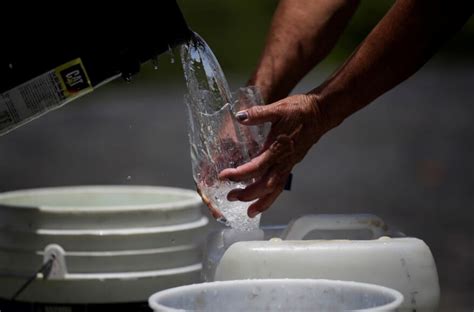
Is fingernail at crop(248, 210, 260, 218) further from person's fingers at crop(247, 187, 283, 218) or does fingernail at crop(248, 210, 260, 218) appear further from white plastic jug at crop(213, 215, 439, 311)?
white plastic jug at crop(213, 215, 439, 311)

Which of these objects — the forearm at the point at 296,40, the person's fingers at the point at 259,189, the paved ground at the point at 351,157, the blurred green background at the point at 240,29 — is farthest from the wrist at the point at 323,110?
the blurred green background at the point at 240,29

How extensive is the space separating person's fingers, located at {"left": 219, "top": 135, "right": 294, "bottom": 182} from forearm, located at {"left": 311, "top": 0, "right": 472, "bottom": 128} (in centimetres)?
10

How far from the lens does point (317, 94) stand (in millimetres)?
2070

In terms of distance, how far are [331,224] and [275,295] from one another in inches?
19.2

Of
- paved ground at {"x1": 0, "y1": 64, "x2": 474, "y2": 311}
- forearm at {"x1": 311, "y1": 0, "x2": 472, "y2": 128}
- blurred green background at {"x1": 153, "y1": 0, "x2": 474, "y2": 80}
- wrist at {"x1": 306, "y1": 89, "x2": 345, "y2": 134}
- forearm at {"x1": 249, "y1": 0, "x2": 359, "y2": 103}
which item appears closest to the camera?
forearm at {"x1": 311, "y1": 0, "x2": 472, "y2": 128}

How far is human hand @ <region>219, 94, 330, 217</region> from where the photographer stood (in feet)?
6.67

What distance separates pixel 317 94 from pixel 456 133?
511cm

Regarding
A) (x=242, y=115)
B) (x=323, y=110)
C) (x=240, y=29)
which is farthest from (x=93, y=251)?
(x=240, y=29)

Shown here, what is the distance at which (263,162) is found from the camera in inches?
81.0

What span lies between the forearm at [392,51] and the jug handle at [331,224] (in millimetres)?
202

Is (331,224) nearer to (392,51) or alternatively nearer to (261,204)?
(261,204)

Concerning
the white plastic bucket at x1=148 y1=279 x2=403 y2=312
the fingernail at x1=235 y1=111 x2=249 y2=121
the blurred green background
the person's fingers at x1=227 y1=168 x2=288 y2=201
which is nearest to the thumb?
the fingernail at x1=235 y1=111 x2=249 y2=121

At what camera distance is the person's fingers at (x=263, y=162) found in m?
2.04

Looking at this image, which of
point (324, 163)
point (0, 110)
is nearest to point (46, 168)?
point (324, 163)
